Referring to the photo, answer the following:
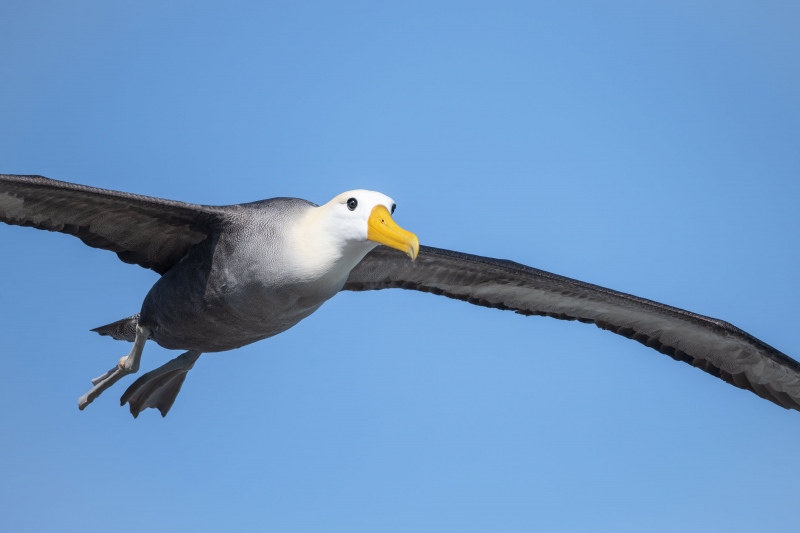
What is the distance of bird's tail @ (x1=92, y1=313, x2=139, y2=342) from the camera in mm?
14266

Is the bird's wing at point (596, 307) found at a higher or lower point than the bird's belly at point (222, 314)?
higher

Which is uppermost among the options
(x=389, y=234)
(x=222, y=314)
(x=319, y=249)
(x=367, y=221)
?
(x=367, y=221)

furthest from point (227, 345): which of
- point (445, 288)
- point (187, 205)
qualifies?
point (445, 288)

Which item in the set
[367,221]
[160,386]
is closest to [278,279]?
[367,221]

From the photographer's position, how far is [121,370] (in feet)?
46.3

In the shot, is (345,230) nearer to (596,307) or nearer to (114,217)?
(114,217)

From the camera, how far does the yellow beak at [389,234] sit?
36.8 ft

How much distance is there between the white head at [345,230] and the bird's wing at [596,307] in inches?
114

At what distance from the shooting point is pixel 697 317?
14.9m

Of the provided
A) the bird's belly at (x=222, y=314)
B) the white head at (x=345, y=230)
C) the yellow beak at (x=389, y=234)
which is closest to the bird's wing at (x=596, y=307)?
the bird's belly at (x=222, y=314)

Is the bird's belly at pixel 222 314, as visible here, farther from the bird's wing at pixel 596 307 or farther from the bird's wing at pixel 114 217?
the bird's wing at pixel 596 307

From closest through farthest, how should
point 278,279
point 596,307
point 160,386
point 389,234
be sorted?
point 389,234, point 278,279, point 160,386, point 596,307

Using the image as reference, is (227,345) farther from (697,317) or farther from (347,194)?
(697,317)

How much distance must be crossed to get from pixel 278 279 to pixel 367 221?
45.1 inches
